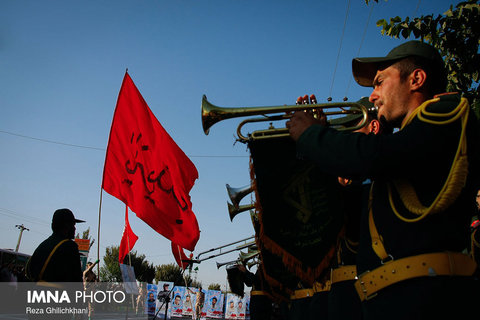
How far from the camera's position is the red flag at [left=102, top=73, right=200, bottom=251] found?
6.26 meters

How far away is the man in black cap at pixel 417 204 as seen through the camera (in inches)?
57.1

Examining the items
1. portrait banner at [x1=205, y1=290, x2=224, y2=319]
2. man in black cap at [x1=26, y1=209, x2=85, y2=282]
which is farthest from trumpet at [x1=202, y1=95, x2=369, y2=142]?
portrait banner at [x1=205, y1=290, x2=224, y2=319]

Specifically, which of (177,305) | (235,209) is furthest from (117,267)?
(235,209)

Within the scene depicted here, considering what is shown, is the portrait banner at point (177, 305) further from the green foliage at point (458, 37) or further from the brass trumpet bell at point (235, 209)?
the green foliage at point (458, 37)

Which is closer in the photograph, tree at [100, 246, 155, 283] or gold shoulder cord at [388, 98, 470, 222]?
gold shoulder cord at [388, 98, 470, 222]

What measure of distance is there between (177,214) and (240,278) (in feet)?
11.8

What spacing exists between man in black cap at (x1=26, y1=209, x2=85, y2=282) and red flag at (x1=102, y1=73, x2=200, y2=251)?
1.03 metres

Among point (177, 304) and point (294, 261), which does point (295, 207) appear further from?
point (177, 304)

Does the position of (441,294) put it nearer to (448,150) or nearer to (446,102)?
(448,150)

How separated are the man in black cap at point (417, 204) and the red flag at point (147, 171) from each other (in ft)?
16.5

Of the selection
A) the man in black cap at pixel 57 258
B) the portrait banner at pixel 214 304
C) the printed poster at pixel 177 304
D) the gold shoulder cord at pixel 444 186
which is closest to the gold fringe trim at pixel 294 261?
the gold shoulder cord at pixel 444 186

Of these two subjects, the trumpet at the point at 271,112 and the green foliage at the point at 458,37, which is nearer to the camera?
the trumpet at the point at 271,112

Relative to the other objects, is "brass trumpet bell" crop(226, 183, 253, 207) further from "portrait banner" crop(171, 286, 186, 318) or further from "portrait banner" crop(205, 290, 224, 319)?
"portrait banner" crop(205, 290, 224, 319)

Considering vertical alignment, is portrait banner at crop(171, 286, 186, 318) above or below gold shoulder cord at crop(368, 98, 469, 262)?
below
